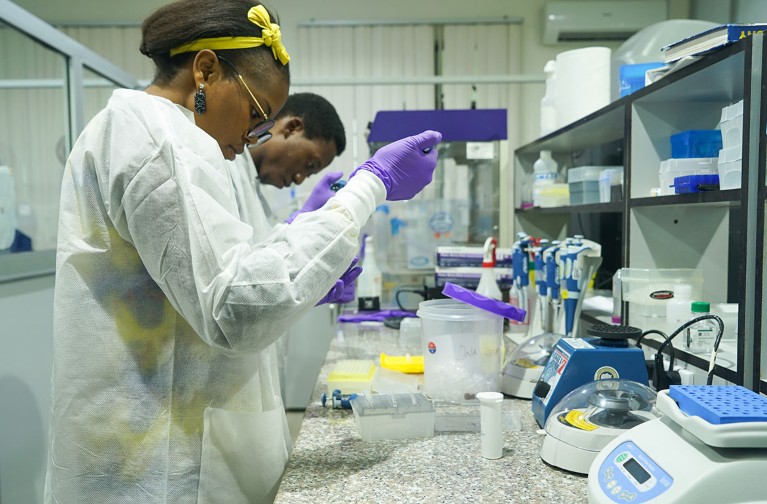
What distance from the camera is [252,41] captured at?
975 mm

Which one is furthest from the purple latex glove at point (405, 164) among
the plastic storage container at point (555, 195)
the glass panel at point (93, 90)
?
the glass panel at point (93, 90)

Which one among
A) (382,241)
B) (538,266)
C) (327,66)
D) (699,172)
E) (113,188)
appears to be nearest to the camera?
(113,188)

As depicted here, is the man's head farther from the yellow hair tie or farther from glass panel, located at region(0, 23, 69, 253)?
the yellow hair tie

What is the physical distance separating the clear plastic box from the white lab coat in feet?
0.79

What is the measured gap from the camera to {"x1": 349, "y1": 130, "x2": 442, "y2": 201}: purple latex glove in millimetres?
1099

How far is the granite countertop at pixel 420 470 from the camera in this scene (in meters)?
0.87

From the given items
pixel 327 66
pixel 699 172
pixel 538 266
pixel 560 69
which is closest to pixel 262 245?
pixel 699 172

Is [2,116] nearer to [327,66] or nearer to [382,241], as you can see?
[382,241]

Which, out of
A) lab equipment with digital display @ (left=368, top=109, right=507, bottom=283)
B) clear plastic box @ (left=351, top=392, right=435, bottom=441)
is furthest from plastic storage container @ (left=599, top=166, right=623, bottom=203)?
lab equipment with digital display @ (left=368, top=109, right=507, bottom=283)

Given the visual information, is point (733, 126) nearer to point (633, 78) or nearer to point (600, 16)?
point (633, 78)

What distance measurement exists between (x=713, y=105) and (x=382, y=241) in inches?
A: 75.2

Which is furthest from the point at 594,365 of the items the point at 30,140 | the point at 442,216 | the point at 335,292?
the point at 30,140

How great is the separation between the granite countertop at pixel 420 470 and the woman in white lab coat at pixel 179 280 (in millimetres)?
113

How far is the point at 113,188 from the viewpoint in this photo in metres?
0.82
